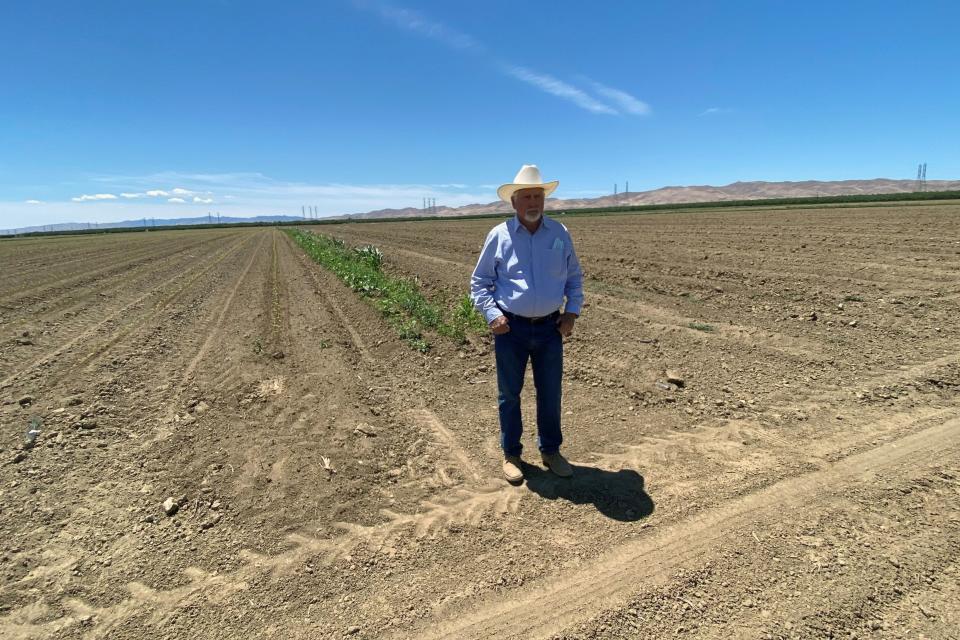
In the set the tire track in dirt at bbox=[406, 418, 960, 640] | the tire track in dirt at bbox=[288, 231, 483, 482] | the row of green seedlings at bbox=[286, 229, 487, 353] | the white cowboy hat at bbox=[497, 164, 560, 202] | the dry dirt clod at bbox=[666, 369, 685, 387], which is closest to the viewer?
the tire track in dirt at bbox=[406, 418, 960, 640]

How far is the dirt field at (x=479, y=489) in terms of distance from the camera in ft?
8.07

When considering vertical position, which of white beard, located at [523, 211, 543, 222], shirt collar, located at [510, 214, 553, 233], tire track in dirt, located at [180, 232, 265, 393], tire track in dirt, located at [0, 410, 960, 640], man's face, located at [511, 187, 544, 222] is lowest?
tire track in dirt, located at [0, 410, 960, 640]

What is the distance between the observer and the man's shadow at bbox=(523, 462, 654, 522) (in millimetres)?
3230

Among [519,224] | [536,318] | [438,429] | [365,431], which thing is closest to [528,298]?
[536,318]

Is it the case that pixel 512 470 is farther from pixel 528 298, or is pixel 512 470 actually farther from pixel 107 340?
pixel 107 340

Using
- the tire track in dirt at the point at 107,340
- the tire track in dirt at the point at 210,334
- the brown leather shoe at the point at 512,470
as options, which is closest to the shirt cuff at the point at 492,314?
the brown leather shoe at the point at 512,470

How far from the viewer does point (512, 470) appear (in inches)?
143

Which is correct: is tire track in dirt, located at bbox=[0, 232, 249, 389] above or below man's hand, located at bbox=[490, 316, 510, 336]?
below

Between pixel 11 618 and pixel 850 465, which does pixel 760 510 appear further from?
pixel 11 618

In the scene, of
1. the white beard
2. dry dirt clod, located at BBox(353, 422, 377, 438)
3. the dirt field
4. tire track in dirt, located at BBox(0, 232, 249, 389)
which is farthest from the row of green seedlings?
tire track in dirt, located at BBox(0, 232, 249, 389)

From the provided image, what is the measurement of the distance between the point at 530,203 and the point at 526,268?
1.44 feet

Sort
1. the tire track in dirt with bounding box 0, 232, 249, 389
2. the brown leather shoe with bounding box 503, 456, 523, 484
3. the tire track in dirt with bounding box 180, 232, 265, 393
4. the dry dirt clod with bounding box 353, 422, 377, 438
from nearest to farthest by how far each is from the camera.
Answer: the brown leather shoe with bounding box 503, 456, 523, 484 → the dry dirt clod with bounding box 353, 422, 377, 438 → the tire track in dirt with bounding box 180, 232, 265, 393 → the tire track in dirt with bounding box 0, 232, 249, 389

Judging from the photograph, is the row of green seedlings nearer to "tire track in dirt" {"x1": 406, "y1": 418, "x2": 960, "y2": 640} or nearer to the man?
the man

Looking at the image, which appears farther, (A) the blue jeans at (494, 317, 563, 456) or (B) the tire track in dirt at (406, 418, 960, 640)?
(A) the blue jeans at (494, 317, 563, 456)
